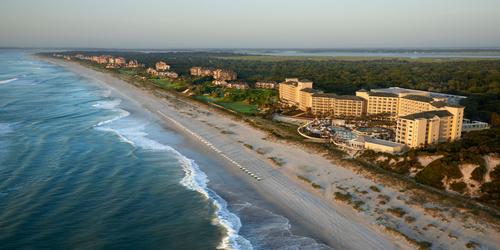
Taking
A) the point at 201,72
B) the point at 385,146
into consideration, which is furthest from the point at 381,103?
the point at 201,72

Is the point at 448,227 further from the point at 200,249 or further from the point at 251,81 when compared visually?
the point at 251,81

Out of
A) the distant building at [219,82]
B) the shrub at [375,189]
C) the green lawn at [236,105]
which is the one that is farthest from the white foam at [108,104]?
the shrub at [375,189]

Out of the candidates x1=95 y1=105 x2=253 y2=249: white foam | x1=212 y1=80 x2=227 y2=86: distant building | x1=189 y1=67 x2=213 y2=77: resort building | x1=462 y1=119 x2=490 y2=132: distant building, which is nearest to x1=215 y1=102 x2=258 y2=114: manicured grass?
x1=95 y1=105 x2=253 y2=249: white foam

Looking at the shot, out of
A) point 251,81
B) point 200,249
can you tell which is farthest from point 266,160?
point 251,81

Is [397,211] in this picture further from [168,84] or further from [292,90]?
[168,84]

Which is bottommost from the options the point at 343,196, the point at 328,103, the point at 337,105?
the point at 343,196

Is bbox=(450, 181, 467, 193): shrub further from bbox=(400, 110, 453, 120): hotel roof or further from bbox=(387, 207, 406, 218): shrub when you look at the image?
bbox=(400, 110, 453, 120): hotel roof
